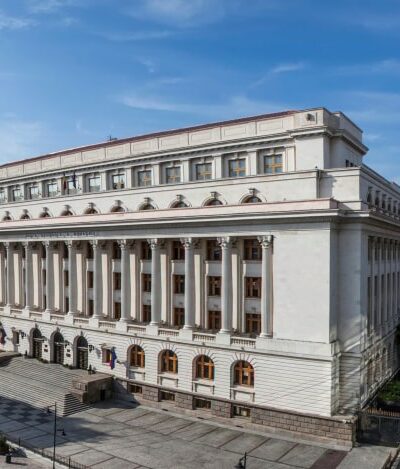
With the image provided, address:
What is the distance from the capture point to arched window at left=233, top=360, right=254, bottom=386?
41.3 metres

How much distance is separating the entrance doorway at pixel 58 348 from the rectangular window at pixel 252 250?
25.2m

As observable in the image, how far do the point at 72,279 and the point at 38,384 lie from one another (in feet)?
38.2

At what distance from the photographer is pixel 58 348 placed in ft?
184

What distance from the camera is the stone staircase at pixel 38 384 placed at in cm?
4527

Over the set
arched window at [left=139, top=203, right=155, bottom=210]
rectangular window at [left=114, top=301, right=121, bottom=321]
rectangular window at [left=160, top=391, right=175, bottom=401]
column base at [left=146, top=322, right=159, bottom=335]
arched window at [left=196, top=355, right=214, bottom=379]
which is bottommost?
rectangular window at [left=160, top=391, right=175, bottom=401]

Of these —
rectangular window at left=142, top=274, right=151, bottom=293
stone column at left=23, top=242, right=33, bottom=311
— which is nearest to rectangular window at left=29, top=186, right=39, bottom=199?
stone column at left=23, top=242, right=33, bottom=311

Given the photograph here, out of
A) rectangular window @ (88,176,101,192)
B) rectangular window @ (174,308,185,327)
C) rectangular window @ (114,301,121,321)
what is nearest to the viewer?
rectangular window @ (174,308,185,327)

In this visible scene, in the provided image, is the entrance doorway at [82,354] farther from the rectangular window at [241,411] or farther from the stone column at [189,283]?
the rectangular window at [241,411]

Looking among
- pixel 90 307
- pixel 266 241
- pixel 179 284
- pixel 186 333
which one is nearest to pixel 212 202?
pixel 266 241

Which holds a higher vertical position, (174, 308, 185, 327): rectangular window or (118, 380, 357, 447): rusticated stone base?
(174, 308, 185, 327): rectangular window

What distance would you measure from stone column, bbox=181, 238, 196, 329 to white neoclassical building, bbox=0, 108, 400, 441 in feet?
0.34

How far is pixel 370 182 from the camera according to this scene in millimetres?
43938

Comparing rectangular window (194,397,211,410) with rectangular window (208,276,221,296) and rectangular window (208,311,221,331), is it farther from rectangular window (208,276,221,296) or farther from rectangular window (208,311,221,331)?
rectangular window (208,276,221,296)

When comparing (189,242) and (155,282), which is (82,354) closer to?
(155,282)
